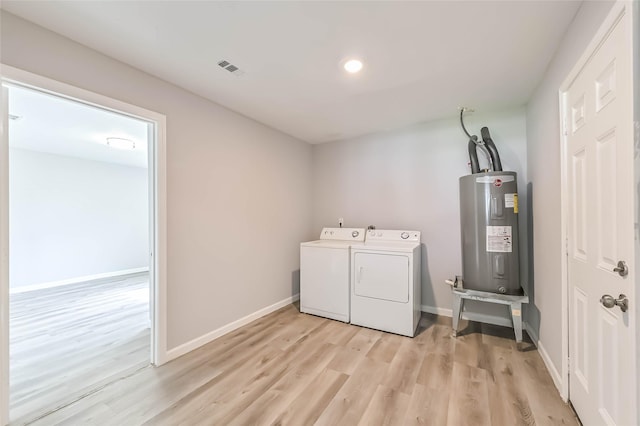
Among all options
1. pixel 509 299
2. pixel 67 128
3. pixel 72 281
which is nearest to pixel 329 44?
pixel 509 299

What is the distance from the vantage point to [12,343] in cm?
250

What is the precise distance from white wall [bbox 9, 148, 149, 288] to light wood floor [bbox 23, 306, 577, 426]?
170 inches

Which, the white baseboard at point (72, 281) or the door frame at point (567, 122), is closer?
the door frame at point (567, 122)

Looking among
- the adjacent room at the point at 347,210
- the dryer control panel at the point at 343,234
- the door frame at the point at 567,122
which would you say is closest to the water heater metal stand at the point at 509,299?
the adjacent room at the point at 347,210

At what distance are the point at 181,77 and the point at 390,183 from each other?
102 inches

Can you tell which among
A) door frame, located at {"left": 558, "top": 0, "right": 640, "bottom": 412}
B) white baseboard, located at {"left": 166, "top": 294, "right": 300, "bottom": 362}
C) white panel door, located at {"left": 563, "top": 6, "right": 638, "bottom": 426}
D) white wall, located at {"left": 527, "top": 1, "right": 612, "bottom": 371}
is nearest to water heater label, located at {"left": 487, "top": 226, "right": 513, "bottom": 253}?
white wall, located at {"left": 527, "top": 1, "right": 612, "bottom": 371}

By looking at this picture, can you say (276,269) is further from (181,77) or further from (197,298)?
(181,77)

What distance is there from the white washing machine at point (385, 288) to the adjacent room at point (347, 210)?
22mm

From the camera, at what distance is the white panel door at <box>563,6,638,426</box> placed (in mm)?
1041

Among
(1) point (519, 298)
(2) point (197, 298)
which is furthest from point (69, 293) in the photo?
(1) point (519, 298)

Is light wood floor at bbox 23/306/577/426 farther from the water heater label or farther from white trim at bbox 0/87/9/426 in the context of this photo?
the water heater label

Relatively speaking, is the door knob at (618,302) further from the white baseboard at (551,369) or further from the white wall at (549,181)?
the white baseboard at (551,369)

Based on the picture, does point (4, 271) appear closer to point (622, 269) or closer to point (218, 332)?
point (218, 332)

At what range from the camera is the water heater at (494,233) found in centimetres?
240
